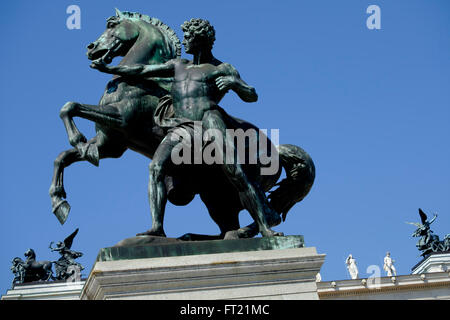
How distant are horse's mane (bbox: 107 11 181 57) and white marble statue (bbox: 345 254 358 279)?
38.5 metres

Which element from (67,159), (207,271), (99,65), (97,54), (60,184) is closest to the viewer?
(207,271)

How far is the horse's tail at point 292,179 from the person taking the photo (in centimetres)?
844

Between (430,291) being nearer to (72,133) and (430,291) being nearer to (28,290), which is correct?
(28,290)

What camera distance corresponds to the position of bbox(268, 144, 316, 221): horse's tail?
844 centimetres

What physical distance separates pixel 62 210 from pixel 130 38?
8.65 feet

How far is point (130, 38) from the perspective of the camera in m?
9.10

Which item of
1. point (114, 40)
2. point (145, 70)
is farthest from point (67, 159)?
point (114, 40)

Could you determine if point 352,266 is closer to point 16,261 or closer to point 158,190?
point 16,261

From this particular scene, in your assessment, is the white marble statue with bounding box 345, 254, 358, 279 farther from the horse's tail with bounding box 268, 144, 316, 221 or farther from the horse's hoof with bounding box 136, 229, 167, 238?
the horse's hoof with bounding box 136, 229, 167, 238

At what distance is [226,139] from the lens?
7879 millimetres

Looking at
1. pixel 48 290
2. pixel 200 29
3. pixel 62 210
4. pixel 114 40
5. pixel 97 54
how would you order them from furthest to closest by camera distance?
pixel 48 290 < pixel 114 40 < pixel 97 54 < pixel 200 29 < pixel 62 210

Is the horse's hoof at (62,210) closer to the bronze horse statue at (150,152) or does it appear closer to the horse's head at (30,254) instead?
the bronze horse statue at (150,152)

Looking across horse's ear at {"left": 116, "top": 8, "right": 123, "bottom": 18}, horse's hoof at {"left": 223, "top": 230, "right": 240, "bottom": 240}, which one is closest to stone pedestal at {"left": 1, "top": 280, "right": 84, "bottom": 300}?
horse's ear at {"left": 116, "top": 8, "right": 123, "bottom": 18}

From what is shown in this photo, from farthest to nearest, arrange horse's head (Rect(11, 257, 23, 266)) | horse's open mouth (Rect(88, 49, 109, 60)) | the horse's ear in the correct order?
horse's head (Rect(11, 257, 23, 266))
the horse's ear
horse's open mouth (Rect(88, 49, 109, 60))
